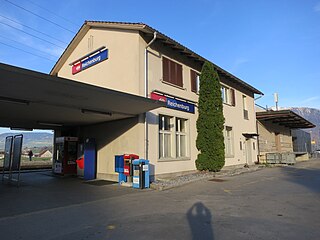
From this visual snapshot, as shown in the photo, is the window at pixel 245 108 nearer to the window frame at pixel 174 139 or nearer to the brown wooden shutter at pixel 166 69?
the window frame at pixel 174 139

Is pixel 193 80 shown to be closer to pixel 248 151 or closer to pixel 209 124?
pixel 209 124

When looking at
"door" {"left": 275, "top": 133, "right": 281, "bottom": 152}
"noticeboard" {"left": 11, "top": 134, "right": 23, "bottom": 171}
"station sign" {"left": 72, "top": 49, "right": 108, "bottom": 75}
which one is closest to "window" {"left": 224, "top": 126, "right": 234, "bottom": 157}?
"station sign" {"left": 72, "top": 49, "right": 108, "bottom": 75}

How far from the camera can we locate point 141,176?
955 cm

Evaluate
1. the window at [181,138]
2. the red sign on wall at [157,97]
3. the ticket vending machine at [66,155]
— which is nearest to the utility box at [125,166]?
the red sign on wall at [157,97]

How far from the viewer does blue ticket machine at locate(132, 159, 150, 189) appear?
955 cm

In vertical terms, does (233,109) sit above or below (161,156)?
above

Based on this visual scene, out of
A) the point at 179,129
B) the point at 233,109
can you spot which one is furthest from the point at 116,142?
the point at 233,109

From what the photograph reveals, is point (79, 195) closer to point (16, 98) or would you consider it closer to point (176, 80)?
point (16, 98)

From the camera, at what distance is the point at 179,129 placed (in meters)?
13.7

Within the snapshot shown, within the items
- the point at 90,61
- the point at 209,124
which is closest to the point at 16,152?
the point at 90,61

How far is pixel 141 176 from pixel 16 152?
6.00 metres

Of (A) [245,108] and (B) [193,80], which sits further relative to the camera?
(A) [245,108]

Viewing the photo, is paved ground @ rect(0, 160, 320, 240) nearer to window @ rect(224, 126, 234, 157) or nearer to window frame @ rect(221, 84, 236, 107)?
window @ rect(224, 126, 234, 157)

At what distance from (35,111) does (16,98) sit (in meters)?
1.93
